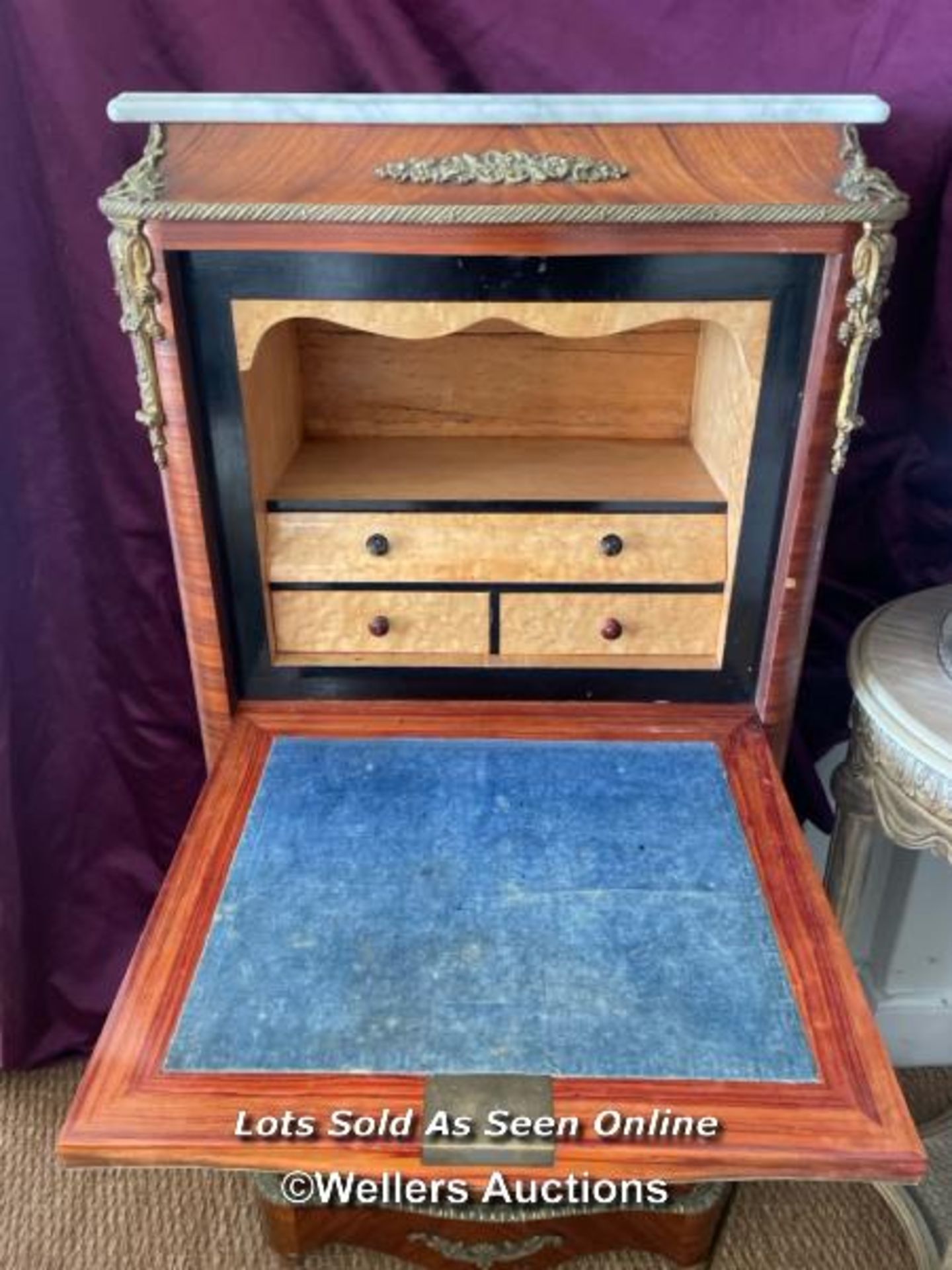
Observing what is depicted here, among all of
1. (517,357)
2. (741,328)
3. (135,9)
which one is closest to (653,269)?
(741,328)

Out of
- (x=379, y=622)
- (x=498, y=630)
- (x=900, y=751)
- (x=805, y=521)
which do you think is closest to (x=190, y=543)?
(x=379, y=622)

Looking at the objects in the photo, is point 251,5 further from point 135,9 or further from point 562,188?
point 562,188

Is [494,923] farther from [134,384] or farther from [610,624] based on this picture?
[134,384]

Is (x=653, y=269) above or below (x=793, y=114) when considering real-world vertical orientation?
below

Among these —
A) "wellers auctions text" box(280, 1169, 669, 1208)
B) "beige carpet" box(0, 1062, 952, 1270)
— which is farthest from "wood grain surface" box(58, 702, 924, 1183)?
"beige carpet" box(0, 1062, 952, 1270)

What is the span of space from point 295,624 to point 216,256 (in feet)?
1.26

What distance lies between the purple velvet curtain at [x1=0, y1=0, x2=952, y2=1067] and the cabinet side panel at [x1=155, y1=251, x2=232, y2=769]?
1.03 feet

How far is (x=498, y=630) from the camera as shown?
113 cm

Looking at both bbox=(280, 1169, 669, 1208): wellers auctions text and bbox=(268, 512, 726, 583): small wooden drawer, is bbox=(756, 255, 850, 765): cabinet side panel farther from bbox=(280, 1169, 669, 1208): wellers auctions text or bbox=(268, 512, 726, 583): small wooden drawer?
bbox=(280, 1169, 669, 1208): wellers auctions text

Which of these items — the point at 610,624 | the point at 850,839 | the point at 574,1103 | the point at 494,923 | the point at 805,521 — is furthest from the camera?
the point at 850,839

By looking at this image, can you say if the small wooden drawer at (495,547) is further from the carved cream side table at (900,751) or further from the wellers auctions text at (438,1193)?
the wellers auctions text at (438,1193)

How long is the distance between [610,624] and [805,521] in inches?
8.8

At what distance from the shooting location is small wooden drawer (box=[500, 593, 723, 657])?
1.12 meters

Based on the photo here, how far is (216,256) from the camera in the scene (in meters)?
0.92
